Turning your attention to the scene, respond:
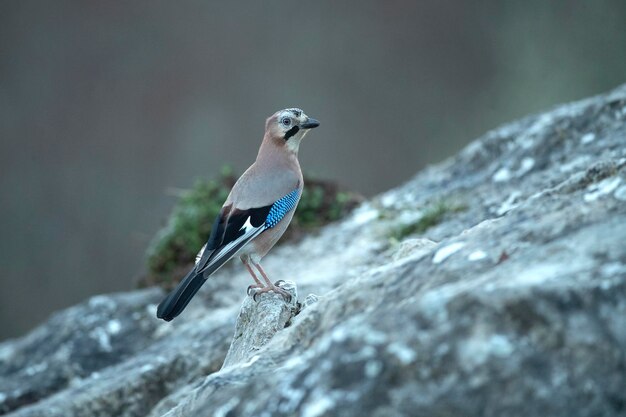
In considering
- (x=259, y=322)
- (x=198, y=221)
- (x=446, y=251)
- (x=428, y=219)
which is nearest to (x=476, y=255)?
(x=446, y=251)

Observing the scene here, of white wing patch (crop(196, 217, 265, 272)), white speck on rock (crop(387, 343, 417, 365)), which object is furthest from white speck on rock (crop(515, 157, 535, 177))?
white speck on rock (crop(387, 343, 417, 365))

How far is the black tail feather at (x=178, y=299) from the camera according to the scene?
4.92m

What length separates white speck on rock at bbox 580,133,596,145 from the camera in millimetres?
6914

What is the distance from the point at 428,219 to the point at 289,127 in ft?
4.45

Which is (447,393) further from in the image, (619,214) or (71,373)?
(71,373)

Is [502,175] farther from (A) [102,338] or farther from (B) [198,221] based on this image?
→ (A) [102,338]

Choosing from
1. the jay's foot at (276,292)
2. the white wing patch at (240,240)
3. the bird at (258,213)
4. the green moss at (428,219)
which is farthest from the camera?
the green moss at (428,219)

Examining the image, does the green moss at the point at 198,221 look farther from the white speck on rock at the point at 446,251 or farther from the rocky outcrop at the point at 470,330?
the white speck on rock at the point at 446,251

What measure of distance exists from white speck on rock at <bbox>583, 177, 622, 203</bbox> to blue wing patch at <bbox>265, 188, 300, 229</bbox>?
268 centimetres

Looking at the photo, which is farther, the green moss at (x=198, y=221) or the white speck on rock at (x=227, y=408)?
the green moss at (x=198, y=221)

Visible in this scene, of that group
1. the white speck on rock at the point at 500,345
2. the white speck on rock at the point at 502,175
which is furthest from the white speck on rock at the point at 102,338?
the white speck on rock at the point at 500,345

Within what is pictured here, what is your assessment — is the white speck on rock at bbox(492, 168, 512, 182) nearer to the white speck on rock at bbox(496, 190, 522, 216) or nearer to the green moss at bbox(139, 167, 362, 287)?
the white speck on rock at bbox(496, 190, 522, 216)

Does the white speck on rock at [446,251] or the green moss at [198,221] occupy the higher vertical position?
the green moss at [198,221]

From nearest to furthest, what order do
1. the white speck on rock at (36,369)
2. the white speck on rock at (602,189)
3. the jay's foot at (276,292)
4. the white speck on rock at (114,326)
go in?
the white speck on rock at (602,189), the jay's foot at (276,292), the white speck on rock at (36,369), the white speck on rock at (114,326)
